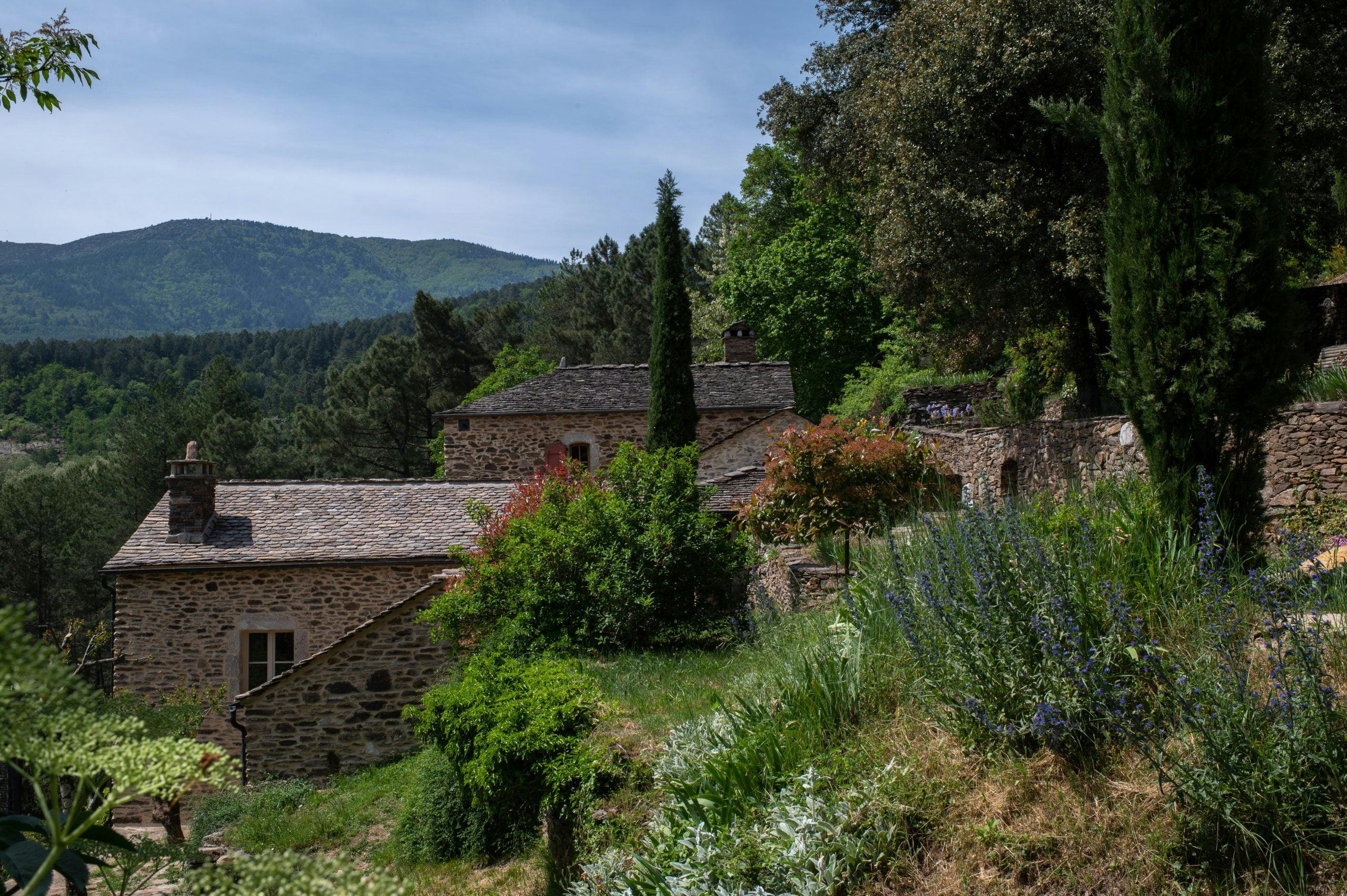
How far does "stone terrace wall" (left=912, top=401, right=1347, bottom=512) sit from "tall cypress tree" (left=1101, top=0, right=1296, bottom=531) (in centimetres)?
62

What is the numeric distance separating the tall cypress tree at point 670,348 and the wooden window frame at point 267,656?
7593 mm

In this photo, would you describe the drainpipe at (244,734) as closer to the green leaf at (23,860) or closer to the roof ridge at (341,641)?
the roof ridge at (341,641)

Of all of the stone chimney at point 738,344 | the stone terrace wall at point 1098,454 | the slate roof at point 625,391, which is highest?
the stone chimney at point 738,344

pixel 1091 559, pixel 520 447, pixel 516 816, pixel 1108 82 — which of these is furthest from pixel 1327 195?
pixel 520 447

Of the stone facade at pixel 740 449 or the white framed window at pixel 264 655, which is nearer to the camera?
the white framed window at pixel 264 655

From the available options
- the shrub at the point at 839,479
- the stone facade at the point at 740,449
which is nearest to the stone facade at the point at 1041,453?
the shrub at the point at 839,479

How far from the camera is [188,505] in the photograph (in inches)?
601

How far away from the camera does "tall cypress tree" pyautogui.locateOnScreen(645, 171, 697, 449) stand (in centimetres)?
1834

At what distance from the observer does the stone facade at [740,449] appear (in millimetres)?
19172

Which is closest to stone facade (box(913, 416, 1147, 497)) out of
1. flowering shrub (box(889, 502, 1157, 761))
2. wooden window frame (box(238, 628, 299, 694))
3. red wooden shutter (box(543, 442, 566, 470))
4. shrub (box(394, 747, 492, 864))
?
flowering shrub (box(889, 502, 1157, 761))

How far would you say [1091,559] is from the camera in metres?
4.82

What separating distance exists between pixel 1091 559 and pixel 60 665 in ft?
15.7

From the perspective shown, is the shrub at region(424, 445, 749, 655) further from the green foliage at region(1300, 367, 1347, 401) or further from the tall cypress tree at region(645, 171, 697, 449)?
the tall cypress tree at region(645, 171, 697, 449)

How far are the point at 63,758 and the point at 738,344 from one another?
23.1 meters
